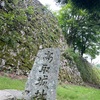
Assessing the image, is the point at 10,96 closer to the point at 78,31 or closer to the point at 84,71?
the point at 84,71

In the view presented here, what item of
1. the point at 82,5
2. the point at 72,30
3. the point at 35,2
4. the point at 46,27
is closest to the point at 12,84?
the point at 82,5

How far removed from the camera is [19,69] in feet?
32.4

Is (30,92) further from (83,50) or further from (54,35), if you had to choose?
(83,50)

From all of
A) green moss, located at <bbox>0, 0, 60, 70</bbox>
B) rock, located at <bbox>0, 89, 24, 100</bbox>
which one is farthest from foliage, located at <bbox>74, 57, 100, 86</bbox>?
rock, located at <bbox>0, 89, 24, 100</bbox>

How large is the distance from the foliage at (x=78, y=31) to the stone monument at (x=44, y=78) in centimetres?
1540

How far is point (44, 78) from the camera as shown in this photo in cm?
502

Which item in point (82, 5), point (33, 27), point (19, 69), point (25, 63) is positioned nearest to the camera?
point (82, 5)

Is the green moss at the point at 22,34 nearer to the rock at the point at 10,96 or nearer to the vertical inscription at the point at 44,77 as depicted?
the vertical inscription at the point at 44,77

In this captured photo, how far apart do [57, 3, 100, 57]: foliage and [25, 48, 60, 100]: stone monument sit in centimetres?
1540

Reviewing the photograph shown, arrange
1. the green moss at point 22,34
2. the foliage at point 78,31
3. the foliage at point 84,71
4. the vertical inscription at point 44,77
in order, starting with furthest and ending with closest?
the foliage at point 78,31
the foliage at point 84,71
the green moss at point 22,34
the vertical inscription at point 44,77

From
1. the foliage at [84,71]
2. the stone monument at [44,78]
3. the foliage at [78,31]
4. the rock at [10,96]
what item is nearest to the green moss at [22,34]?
the stone monument at [44,78]

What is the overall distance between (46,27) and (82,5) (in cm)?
651

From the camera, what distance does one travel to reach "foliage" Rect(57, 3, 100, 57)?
21688 millimetres

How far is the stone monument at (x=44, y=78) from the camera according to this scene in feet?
16.0
